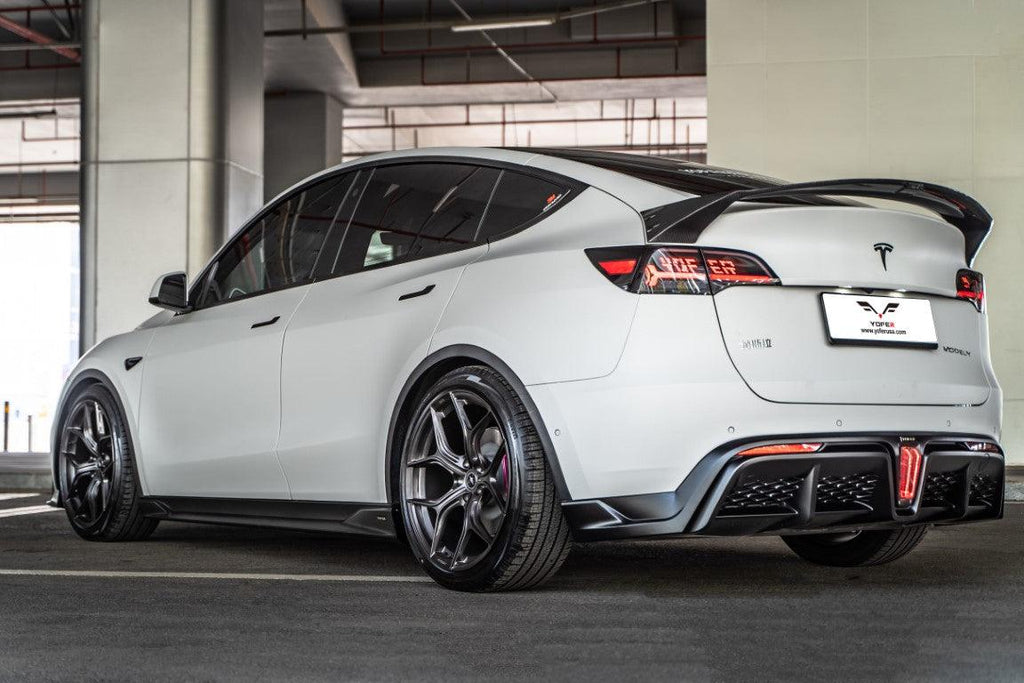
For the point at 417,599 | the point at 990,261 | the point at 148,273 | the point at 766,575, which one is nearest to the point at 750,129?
the point at 990,261

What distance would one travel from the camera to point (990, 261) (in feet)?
41.8

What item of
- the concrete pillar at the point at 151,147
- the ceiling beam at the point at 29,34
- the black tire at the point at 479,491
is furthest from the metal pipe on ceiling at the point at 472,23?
the black tire at the point at 479,491

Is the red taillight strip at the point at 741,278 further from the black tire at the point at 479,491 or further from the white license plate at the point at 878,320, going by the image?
the black tire at the point at 479,491

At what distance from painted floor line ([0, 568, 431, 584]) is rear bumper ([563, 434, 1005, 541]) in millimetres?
964

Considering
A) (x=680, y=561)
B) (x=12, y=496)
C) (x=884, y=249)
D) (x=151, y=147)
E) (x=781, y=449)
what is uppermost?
(x=151, y=147)

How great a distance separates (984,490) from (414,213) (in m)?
2.14

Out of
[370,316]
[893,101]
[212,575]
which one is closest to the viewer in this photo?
[370,316]

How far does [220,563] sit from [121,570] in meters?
0.40

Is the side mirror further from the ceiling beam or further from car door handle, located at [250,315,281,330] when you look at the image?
the ceiling beam

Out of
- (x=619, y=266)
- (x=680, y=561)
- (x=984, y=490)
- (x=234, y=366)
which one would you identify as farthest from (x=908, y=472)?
(x=234, y=366)

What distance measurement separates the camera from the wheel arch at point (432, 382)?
4.11 metres

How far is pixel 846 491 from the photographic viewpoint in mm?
4074

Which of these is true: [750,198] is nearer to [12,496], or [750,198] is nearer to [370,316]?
[370,316]

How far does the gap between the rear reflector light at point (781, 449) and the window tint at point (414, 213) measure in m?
1.25
